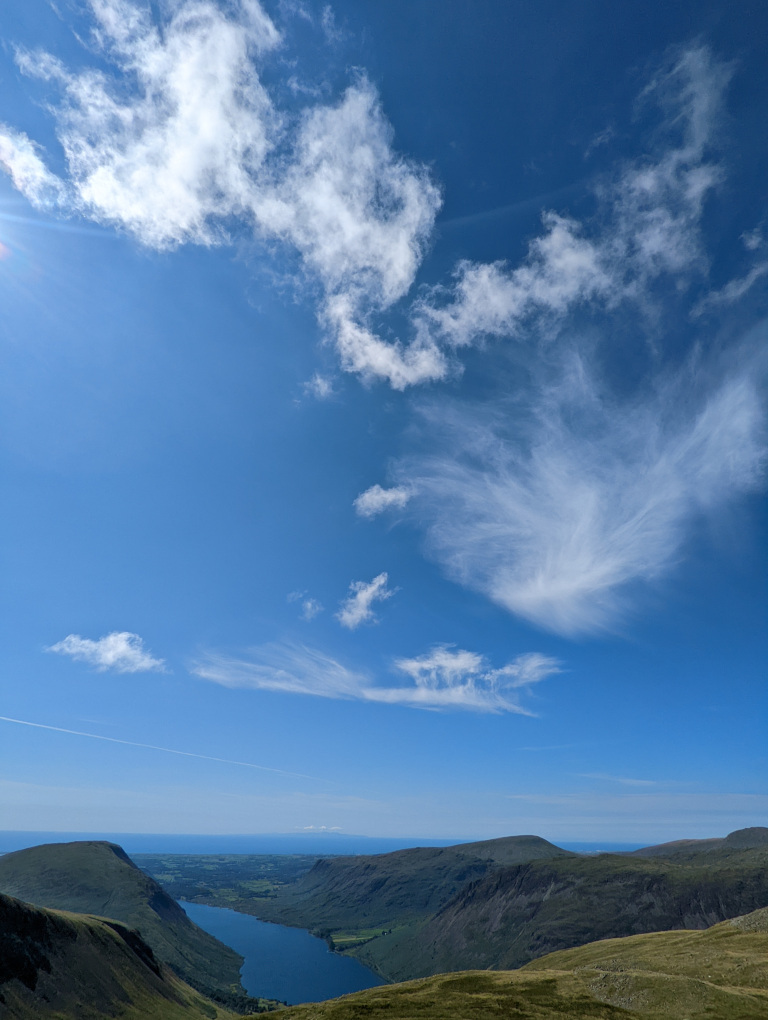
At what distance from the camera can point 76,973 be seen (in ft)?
366

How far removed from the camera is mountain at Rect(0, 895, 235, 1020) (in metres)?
97.0

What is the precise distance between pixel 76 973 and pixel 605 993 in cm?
11539

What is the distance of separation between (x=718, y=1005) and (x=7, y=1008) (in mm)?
117575

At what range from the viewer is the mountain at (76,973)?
97000 mm

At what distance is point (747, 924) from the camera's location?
104m

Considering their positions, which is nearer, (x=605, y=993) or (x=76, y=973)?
(x=605, y=993)

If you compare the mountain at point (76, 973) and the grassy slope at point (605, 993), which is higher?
the grassy slope at point (605, 993)

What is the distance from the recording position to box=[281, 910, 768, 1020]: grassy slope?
6462cm

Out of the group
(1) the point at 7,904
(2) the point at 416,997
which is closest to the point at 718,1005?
(2) the point at 416,997

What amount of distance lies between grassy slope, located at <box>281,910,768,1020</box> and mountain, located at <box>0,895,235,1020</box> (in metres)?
59.0

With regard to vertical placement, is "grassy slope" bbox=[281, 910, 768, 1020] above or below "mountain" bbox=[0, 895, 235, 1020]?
above

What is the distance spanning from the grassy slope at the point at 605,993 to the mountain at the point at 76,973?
2321 inches

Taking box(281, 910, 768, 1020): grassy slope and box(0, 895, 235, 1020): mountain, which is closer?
box(281, 910, 768, 1020): grassy slope

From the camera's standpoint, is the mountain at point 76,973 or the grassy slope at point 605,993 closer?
the grassy slope at point 605,993
